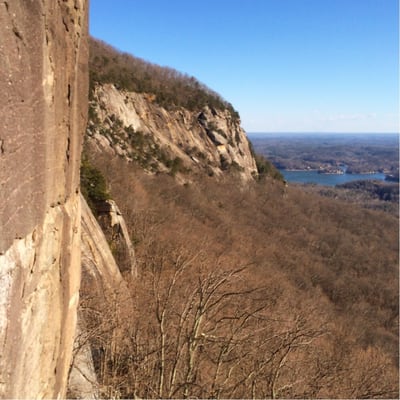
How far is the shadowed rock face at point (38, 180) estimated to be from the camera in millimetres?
2406

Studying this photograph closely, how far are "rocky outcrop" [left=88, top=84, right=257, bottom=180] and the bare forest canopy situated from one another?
4.31ft

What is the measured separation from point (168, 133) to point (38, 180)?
43.7m

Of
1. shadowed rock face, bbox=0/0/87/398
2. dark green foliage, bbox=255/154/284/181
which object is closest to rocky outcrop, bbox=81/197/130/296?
shadowed rock face, bbox=0/0/87/398

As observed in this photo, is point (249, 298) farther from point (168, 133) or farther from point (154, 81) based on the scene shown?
point (154, 81)

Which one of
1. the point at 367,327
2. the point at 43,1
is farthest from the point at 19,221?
the point at 367,327

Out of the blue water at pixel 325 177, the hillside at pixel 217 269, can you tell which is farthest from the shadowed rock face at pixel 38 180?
the blue water at pixel 325 177

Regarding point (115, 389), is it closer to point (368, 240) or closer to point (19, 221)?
point (19, 221)

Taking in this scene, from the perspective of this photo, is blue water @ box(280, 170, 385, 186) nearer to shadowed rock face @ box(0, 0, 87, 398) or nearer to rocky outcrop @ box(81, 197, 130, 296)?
rocky outcrop @ box(81, 197, 130, 296)

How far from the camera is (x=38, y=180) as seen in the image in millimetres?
2971

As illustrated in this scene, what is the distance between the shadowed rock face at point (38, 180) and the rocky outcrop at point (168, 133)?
28954mm

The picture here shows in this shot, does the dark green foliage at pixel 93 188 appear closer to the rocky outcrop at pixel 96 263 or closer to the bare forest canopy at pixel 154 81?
the rocky outcrop at pixel 96 263

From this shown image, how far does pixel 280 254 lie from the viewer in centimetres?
3341

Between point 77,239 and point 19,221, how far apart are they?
207 centimetres

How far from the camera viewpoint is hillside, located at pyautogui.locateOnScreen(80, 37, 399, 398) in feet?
28.0
